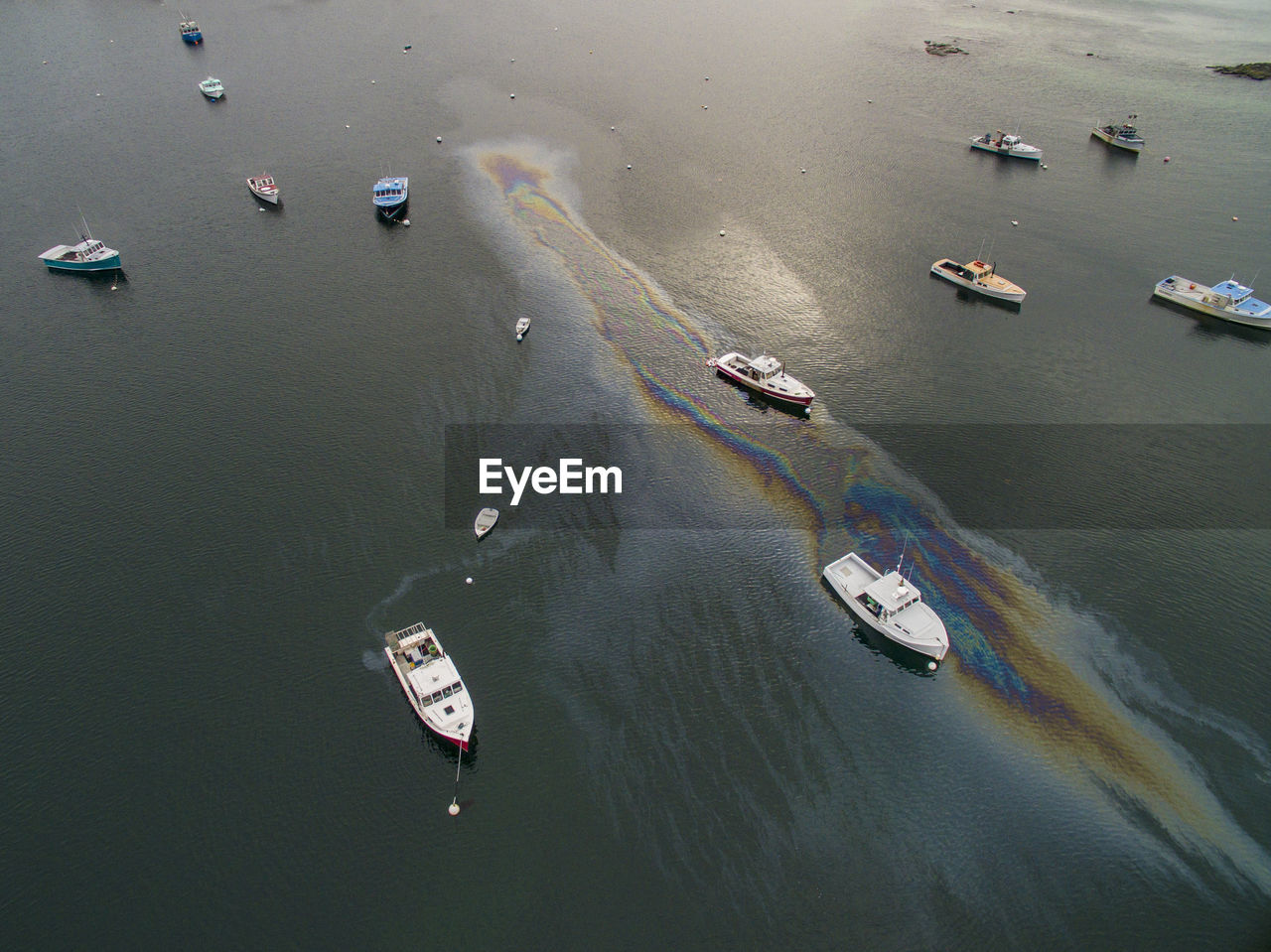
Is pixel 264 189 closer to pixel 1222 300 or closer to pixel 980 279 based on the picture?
pixel 980 279

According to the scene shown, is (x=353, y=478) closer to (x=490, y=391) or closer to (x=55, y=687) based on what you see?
(x=490, y=391)

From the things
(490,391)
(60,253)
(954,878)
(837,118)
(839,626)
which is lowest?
(954,878)

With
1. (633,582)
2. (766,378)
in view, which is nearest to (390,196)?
(766,378)

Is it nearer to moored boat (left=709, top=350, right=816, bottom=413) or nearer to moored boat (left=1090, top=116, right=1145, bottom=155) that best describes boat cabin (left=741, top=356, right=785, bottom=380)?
moored boat (left=709, top=350, right=816, bottom=413)

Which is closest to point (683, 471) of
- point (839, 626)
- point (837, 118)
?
point (839, 626)

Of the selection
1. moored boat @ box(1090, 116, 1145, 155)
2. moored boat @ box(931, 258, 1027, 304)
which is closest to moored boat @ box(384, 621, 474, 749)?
moored boat @ box(931, 258, 1027, 304)
